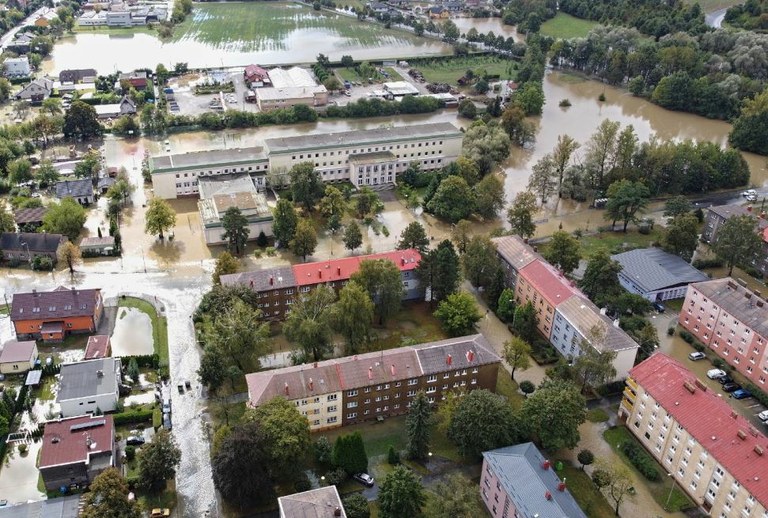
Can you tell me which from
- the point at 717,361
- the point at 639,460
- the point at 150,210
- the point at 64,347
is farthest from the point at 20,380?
the point at 717,361

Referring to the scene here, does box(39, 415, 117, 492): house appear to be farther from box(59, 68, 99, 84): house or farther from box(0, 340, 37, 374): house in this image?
box(59, 68, 99, 84): house

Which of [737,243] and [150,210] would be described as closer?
[737,243]

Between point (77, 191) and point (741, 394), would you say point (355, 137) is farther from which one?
point (741, 394)

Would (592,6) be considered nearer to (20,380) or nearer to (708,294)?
(708,294)

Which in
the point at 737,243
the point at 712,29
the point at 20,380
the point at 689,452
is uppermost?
the point at 712,29

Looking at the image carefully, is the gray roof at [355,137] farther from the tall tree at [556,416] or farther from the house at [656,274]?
the tall tree at [556,416]

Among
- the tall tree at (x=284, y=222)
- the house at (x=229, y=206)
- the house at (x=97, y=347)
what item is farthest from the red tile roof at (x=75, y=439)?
the tall tree at (x=284, y=222)

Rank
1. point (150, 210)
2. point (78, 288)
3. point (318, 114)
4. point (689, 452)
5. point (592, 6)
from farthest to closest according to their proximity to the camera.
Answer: point (592, 6) < point (318, 114) < point (150, 210) < point (78, 288) < point (689, 452)
